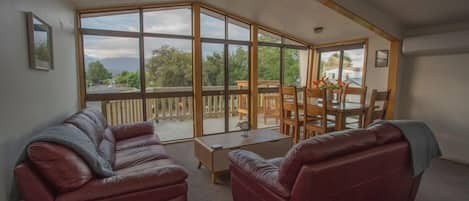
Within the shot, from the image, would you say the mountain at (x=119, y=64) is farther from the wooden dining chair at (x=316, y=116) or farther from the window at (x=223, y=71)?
the wooden dining chair at (x=316, y=116)

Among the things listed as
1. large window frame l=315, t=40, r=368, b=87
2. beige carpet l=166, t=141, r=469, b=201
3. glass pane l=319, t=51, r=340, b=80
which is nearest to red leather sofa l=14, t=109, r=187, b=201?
beige carpet l=166, t=141, r=469, b=201

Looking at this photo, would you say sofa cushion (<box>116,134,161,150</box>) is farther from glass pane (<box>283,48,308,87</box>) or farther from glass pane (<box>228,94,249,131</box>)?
glass pane (<box>283,48,308,87</box>)

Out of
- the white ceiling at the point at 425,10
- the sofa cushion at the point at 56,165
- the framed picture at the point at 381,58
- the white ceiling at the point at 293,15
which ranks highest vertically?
the white ceiling at the point at 293,15

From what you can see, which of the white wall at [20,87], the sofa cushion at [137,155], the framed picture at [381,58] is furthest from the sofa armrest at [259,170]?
the framed picture at [381,58]

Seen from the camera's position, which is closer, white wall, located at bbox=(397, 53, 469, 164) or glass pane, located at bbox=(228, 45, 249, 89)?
white wall, located at bbox=(397, 53, 469, 164)

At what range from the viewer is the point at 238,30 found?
204 inches

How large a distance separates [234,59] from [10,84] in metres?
3.87

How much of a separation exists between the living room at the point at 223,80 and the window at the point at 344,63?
0.08ft

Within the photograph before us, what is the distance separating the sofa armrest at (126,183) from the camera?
157 centimetres

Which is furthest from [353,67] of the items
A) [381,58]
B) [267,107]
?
[267,107]

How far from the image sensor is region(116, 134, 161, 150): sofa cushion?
288cm

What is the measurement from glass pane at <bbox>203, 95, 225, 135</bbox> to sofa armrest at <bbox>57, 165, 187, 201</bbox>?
10.4 feet

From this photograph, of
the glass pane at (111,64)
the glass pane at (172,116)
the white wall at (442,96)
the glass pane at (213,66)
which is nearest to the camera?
the white wall at (442,96)

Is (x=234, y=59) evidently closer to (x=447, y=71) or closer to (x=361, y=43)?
(x=361, y=43)
